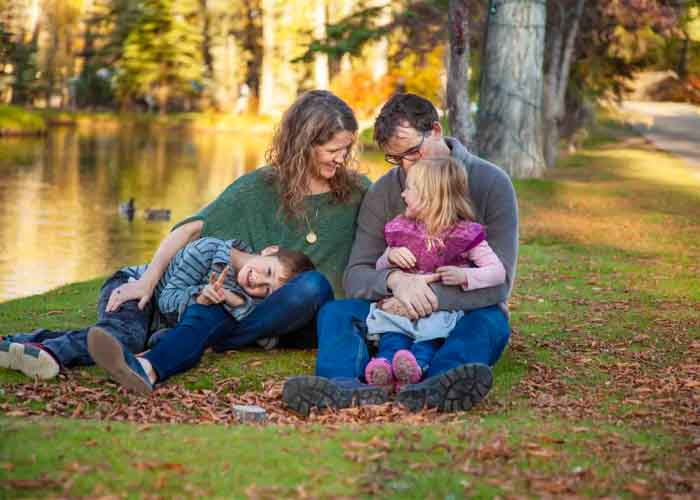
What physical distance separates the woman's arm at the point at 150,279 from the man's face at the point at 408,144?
44.3 inches

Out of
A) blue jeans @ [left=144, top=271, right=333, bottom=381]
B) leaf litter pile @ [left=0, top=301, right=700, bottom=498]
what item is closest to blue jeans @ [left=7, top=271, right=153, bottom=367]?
leaf litter pile @ [left=0, top=301, right=700, bottom=498]

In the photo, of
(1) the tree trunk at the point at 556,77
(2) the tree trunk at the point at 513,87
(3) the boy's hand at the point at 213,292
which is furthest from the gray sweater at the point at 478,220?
(1) the tree trunk at the point at 556,77

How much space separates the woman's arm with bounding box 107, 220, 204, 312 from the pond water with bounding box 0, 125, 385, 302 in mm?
1277

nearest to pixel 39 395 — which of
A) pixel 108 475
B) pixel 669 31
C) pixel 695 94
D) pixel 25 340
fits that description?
pixel 25 340

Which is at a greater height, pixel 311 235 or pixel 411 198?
pixel 411 198

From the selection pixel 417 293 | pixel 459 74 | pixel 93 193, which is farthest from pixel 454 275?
pixel 93 193

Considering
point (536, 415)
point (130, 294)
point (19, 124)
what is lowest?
point (19, 124)

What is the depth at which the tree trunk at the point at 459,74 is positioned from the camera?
11.3 m

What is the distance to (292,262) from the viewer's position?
6133mm

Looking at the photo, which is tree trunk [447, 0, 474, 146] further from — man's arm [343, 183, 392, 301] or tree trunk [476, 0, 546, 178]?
man's arm [343, 183, 392, 301]

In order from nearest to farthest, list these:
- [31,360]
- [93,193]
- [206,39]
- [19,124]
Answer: [31,360] < [93,193] < [19,124] < [206,39]

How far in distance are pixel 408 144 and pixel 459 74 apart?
5891 mm

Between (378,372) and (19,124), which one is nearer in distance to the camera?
(378,372)

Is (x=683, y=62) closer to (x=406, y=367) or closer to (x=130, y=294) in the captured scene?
(x=130, y=294)
